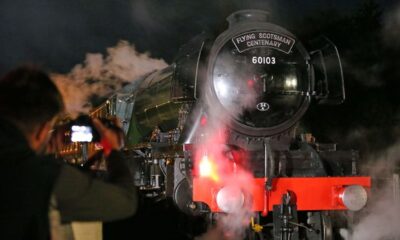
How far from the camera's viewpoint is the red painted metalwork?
4.74 metres

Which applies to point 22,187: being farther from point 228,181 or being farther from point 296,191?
point 296,191

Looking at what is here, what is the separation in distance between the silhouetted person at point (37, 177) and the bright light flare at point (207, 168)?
305 centimetres

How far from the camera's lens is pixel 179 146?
16.9 ft

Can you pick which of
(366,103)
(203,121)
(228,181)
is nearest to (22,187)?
(228,181)

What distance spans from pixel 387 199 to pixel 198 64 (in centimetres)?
482

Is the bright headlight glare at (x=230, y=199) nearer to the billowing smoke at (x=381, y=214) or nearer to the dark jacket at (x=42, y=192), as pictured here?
the billowing smoke at (x=381, y=214)

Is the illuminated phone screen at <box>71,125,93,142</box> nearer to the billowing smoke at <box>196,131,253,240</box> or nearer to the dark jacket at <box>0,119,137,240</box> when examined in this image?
the dark jacket at <box>0,119,137,240</box>

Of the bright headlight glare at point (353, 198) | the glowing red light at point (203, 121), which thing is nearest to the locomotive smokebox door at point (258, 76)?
the glowing red light at point (203, 121)

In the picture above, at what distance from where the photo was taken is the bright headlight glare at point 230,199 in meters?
4.57

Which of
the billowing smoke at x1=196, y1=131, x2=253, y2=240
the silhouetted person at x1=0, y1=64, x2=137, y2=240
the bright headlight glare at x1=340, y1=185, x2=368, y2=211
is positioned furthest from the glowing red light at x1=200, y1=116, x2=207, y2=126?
the silhouetted person at x1=0, y1=64, x2=137, y2=240

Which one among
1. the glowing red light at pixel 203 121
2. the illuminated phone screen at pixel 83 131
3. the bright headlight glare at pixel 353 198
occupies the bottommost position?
the bright headlight glare at pixel 353 198

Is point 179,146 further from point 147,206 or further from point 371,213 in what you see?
point 371,213

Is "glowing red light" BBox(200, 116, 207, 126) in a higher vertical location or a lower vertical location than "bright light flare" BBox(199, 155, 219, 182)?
higher

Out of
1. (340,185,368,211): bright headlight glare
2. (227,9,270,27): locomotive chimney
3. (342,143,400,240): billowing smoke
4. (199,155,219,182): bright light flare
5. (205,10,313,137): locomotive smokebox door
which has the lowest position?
(342,143,400,240): billowing smoke
